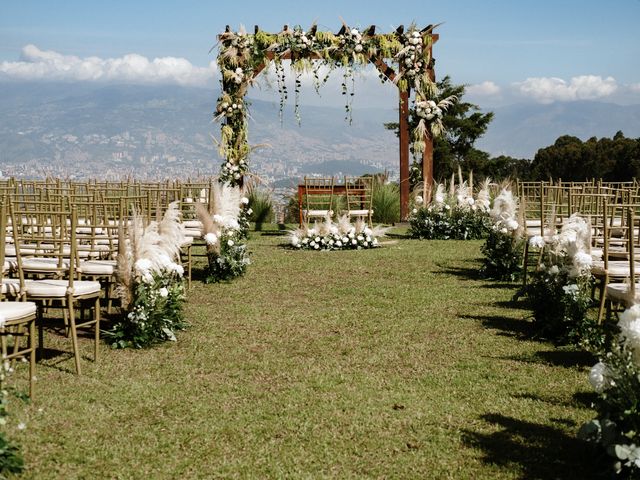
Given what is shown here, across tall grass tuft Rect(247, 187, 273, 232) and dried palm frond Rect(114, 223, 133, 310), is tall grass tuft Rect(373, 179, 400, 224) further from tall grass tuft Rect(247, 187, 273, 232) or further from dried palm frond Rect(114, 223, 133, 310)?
dried palm frond Rect(114, 223, 133, 310)

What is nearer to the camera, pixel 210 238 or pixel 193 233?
pixel 210 238

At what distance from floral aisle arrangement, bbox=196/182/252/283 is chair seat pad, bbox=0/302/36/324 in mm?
3861

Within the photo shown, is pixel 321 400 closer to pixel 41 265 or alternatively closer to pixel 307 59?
pixel 41 265

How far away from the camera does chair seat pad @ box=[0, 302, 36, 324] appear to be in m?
3.83

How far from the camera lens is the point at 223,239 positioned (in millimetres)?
8734

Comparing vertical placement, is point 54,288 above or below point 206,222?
below

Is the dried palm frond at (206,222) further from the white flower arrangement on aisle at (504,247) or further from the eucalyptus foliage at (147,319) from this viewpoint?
the white flower arrangement on aisle at (504,247)

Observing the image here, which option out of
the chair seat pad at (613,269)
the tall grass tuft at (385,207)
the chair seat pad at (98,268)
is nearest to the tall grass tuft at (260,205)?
the tall grass tuft at (385,207)

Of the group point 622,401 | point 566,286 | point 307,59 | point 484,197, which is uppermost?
point 307,59

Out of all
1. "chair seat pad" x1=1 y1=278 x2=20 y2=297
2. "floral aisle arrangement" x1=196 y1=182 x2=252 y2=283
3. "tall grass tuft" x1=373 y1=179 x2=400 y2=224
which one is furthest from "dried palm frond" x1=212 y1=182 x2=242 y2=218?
"tall grass tuft" x1=373 y1=179 x2=400 y2=224

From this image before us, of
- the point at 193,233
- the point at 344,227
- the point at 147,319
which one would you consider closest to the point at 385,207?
the point at 344,227

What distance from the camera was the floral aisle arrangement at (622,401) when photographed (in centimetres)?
299

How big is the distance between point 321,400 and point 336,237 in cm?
754

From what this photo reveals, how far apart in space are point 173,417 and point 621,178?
93.4 ft
